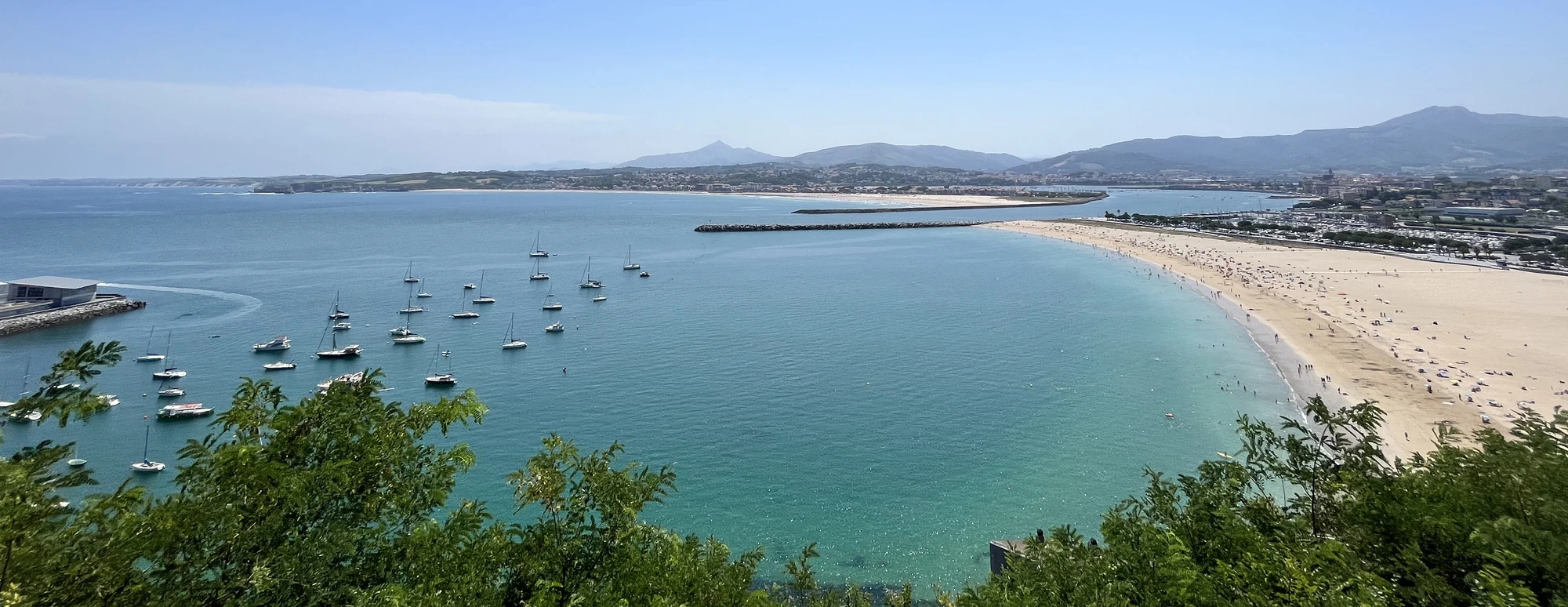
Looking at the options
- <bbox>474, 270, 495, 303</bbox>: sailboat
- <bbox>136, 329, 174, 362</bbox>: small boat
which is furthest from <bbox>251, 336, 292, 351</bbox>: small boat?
<bbox>474, 270, 495, 303</bbox>: sailboat

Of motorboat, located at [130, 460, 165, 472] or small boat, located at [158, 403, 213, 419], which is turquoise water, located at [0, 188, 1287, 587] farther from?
small boat, located at [158, 403, 213, 419]

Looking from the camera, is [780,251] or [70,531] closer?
[70,531]

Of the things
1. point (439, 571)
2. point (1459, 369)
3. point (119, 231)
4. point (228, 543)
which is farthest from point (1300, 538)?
point (119, 231)

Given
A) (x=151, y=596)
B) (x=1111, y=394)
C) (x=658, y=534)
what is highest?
(x=151, y=596)

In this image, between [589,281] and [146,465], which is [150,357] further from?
[589,281]

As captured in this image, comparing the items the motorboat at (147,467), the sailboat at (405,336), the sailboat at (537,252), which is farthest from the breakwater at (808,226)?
the motorboat at (147,467)

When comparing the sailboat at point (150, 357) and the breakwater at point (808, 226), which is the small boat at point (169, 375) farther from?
the breakwater at point (808, 226)

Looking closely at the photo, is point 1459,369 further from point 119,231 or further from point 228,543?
point 119,231
